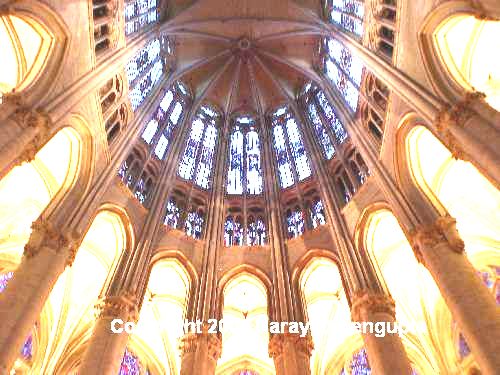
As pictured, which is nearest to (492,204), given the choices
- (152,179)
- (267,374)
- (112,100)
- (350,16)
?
(350,16)

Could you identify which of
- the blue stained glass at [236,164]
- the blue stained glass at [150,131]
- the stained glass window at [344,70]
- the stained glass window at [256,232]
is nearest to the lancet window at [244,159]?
the blue stained glass at [236,164]

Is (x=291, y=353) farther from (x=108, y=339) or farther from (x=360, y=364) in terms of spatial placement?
(x=360, y=364)

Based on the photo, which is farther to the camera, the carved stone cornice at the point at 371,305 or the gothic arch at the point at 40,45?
the carved stone cornice at the point at 371,305

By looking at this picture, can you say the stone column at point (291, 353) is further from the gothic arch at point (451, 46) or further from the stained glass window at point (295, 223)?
the gothic arch at point (451, 46)

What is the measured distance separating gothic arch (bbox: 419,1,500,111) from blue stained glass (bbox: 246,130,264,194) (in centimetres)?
1134

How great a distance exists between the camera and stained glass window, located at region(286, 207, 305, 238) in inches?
784

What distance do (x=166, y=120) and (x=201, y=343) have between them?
1316cm

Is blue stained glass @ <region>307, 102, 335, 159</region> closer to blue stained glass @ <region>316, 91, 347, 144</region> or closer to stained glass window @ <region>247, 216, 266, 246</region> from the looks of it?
blue stained glass @ <region>316, 91, 347, 144</region>

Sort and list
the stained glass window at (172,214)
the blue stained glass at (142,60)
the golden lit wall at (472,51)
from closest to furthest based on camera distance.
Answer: the golden lit wall at (472,51), the stained glass window at (172,214), the blue stained glass at (142,60)

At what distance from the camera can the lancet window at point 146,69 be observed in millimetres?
20558

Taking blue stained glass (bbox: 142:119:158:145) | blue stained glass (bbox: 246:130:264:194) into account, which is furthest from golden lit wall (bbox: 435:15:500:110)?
blue stained glass (bbox: 142:119:158:145)

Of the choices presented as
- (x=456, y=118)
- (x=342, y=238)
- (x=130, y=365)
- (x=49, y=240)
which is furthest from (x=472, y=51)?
(x=130, y=365)

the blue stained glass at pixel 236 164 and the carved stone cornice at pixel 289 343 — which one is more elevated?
the blue stained glass at pixel 236 164

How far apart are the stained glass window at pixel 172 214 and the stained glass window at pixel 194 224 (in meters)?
0.46
